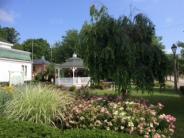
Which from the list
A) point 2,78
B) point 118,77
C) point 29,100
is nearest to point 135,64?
point 118,77

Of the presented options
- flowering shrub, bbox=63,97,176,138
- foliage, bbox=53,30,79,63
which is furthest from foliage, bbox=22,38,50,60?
flowering shrub, bbox=63,97,176,138

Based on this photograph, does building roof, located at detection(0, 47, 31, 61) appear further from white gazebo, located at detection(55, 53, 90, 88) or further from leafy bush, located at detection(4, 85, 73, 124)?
leafy bush, located at detection(4, 85, 73, 124)

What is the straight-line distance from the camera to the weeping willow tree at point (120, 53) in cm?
1505

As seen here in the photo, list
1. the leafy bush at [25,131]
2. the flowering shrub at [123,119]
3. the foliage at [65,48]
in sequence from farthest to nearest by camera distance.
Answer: the foliage at [65,48] < the flowering shrub at [123,119] < the leafy bush at [25,131]

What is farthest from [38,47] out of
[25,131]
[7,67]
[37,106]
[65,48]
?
[25,131]

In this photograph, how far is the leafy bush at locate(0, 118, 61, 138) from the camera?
6.20m

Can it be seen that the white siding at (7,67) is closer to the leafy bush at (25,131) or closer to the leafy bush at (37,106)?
the leafy bush at (37,106)

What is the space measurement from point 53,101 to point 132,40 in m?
7.11

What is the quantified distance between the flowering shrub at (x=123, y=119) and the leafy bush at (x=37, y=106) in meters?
0.33

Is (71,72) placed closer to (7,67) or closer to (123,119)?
(7,67)

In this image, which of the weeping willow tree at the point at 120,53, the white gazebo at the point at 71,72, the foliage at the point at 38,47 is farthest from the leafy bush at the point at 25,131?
the foliage at the point at 38,47

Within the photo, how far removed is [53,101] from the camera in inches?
378

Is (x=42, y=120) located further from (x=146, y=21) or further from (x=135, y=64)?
(x=146, y=21)

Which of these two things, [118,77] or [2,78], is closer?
[118,77]
